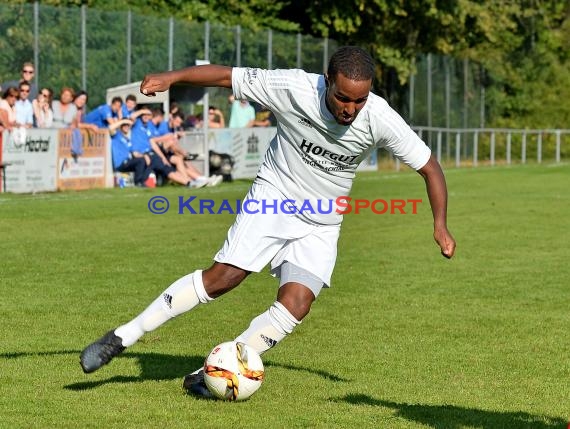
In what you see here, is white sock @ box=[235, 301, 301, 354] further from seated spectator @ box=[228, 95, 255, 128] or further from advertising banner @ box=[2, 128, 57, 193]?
seated spectator @ box=[228, 95, 255, 128]

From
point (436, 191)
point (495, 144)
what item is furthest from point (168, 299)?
point (495, 144)

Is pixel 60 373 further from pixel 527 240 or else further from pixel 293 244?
pixel 527 240

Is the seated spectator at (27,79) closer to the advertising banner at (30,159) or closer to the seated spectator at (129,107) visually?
the advertising banner at (30,159)

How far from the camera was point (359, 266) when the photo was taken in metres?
13.7

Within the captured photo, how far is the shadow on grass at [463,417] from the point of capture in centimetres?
655

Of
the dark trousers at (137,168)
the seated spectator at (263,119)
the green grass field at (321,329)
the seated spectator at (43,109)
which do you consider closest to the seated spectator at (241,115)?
the seated spectator at (263,119)

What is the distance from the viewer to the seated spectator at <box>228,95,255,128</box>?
28.8 m

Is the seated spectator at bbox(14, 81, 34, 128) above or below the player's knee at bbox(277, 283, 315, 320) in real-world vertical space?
below

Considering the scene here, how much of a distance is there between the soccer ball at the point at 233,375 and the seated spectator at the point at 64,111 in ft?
54.1

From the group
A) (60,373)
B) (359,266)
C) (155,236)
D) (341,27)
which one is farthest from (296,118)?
(341,27)

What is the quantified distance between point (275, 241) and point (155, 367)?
1.31 metres

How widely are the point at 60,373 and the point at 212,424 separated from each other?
5.19 ft

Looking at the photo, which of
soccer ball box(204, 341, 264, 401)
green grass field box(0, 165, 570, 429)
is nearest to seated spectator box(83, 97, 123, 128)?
green grass field box(0, 165, 570, 429)

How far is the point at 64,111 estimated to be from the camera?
23359 millimetres
